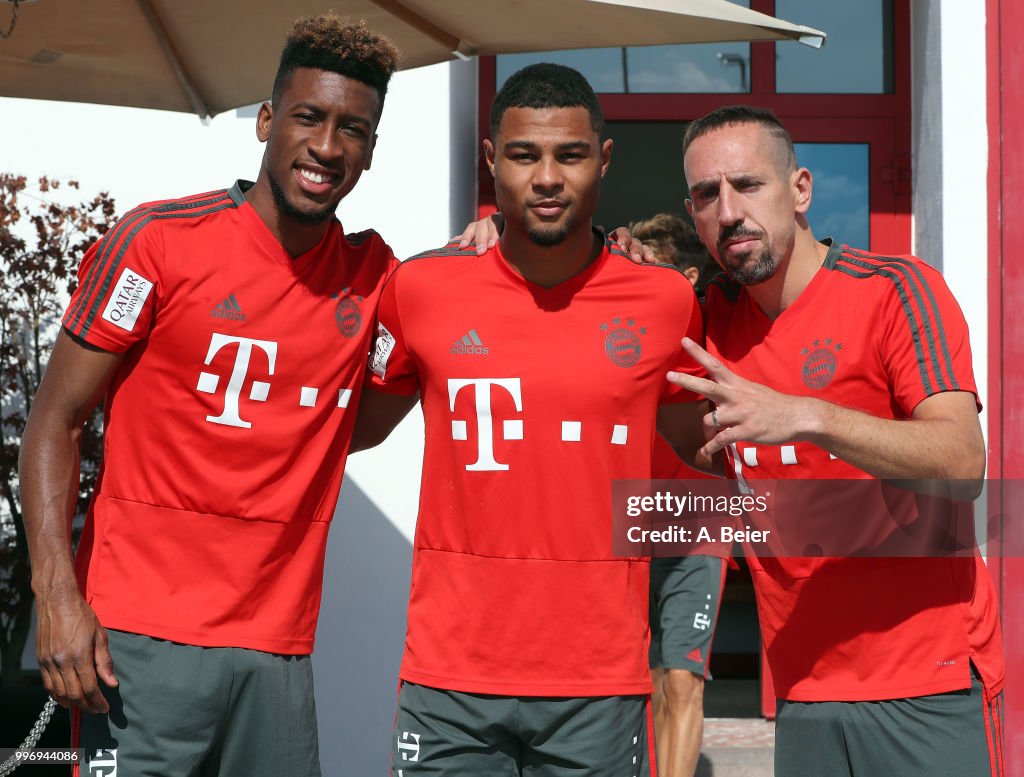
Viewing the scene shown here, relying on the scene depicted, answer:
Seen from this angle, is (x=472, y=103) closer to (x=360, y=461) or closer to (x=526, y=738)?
(x=360, y=461)

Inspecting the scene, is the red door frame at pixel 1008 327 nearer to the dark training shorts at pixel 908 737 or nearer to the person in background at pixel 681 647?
the person in background at pixel 681 647

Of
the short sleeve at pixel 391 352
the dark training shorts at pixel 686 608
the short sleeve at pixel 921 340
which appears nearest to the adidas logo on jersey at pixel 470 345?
the short sleeve at pixel 391 352

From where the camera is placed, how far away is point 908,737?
2412 mm

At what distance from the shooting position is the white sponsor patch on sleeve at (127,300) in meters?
2.46

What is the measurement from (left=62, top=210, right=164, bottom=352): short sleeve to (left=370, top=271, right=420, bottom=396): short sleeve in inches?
21.0

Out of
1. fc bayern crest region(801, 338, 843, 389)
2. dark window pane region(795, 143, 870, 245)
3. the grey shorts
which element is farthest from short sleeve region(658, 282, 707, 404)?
dark window pane region(795, 143, 870, 245)

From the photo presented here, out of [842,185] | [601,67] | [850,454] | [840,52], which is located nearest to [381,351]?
[850,454]

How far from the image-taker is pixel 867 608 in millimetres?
2473

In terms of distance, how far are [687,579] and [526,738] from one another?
1.94 meters

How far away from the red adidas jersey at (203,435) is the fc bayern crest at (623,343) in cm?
66

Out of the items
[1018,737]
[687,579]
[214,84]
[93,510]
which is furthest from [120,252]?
[1018,737]

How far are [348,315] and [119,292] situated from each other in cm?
53

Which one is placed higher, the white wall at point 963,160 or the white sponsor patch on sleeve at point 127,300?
the white wall at point 963,160

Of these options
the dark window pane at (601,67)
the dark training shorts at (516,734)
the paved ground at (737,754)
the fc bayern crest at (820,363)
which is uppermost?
the dark window pane at (601,67)
